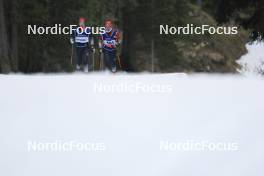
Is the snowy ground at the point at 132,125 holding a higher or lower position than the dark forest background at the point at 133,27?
lower

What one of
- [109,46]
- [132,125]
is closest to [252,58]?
[109,46]

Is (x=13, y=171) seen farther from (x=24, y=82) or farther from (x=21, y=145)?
(x=24, y=82)

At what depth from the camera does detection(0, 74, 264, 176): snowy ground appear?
17.6ft

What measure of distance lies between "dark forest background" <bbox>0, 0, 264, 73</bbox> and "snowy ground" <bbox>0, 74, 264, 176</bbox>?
5.96m

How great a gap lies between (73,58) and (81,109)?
6.57 metres

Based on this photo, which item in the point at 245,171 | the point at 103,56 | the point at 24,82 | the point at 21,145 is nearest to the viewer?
the point at 245,171

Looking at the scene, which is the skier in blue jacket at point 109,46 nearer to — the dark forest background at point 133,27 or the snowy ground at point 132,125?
the dark forest background at point 133,27

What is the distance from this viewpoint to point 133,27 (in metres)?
14.2

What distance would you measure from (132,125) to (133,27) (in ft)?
28.4

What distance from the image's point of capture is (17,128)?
580 centimetres

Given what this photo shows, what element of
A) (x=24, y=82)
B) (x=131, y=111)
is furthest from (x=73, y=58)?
(x=131, y=111)

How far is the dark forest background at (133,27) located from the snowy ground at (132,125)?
596 cm

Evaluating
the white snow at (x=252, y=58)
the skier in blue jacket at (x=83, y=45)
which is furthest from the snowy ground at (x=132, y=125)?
the white snow at (x=252, y=58)

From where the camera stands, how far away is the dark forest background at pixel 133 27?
13.3m
